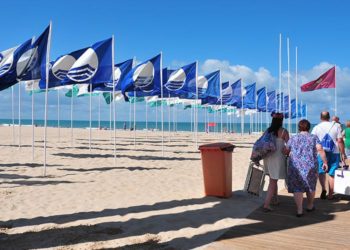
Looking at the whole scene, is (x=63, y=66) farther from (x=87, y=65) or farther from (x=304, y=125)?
(x=304, y=125)

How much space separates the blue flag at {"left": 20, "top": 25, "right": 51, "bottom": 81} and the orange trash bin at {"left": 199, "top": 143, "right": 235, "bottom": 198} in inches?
229

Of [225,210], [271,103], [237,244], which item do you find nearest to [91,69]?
[225,210]

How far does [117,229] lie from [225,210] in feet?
6.55

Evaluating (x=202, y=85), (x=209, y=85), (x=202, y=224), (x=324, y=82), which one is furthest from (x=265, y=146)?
(x=209, y=85)

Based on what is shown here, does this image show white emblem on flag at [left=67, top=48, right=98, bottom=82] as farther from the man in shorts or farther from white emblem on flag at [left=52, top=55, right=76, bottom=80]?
the man in shorts

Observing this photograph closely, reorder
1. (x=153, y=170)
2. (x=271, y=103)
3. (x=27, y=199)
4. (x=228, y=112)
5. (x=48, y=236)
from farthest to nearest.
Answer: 1. (x=228, y=112)
2. (x=271, y=103)
3. (x=153, y=170)
4. (x=27, y=199)
5. (x=48, y=236)

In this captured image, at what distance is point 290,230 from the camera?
571 cm

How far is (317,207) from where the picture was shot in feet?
24.1

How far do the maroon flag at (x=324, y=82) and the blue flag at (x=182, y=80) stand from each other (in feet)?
16.5

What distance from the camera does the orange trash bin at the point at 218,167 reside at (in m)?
8.00

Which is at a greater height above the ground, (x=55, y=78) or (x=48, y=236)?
(x=55, y=78)

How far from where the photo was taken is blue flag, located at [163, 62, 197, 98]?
19234mm

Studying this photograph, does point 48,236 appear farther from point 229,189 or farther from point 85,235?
point 229,189

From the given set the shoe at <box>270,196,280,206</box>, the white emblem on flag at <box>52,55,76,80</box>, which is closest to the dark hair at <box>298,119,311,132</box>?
the shoe at <box>270,196,280,206</box>
